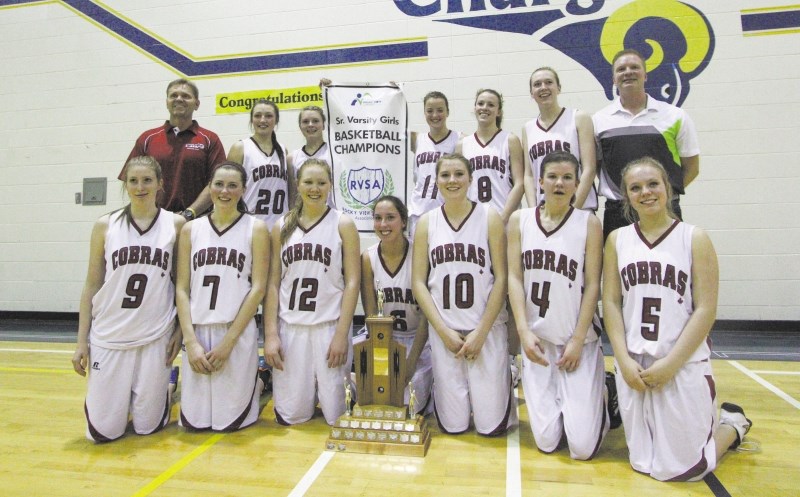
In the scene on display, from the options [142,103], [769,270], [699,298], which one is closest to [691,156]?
[699,298]

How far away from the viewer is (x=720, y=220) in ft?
16.4

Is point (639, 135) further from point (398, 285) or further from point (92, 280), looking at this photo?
point (92, 280)

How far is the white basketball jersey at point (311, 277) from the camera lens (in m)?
2.89

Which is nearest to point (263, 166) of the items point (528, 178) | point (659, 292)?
point (528, 178)

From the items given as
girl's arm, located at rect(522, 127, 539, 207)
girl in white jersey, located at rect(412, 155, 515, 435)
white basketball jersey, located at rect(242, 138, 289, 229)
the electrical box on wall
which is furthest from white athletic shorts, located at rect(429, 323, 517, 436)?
the electrical box on wall

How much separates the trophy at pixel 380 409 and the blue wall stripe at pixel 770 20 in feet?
16.1

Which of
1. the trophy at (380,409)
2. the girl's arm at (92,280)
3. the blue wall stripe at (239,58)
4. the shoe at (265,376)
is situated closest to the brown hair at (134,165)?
the girl's arm at (92,280)

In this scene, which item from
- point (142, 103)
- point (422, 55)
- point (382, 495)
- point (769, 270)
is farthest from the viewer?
point (142, 103)

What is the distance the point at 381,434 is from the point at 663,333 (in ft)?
4.63

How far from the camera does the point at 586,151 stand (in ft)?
10.1

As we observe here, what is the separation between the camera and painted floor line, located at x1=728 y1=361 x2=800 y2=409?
313cm

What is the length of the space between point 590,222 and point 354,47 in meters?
4.05

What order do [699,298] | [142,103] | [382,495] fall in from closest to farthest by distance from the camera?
[382,495]
[699,298]
[142,103]

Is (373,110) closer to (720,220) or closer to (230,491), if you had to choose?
(230,491)
